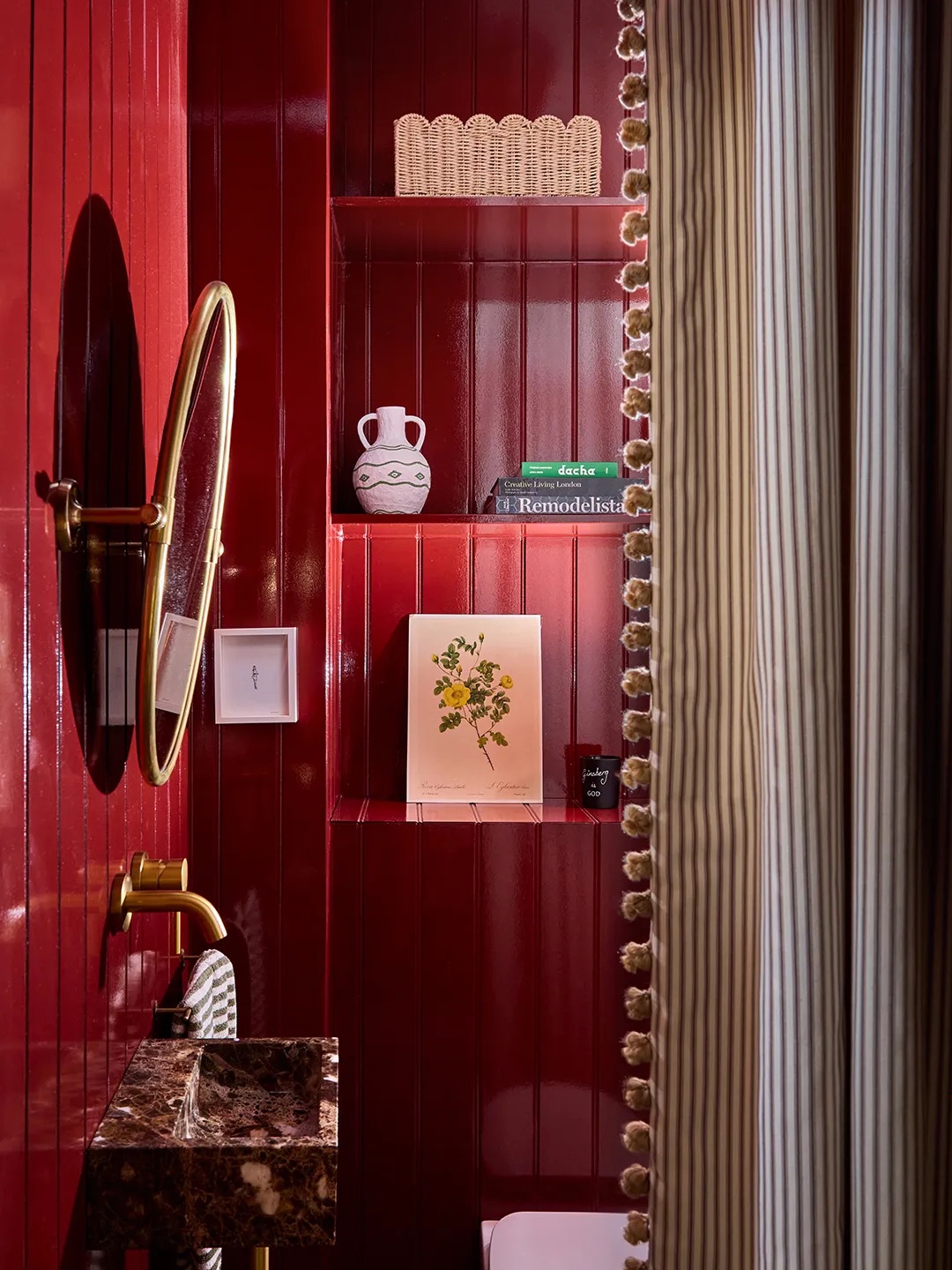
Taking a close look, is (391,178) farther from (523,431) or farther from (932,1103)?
(932,1103)

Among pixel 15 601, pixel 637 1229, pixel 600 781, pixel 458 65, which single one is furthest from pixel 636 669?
pixel 458 65

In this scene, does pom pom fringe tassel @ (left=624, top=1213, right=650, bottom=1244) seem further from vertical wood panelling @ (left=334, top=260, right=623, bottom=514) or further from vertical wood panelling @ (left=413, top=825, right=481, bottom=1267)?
vertical wood panelling @ (left=334, top=260, right=623, bottom=514)

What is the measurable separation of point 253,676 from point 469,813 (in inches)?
20.7

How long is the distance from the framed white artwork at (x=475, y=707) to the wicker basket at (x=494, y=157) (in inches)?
34.1

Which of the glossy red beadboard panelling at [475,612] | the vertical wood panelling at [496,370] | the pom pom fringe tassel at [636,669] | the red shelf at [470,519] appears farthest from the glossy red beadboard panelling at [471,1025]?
the pom pom fringe tassel at [636,669]

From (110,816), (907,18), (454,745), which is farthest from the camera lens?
(454,745)

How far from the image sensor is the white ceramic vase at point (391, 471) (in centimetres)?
208

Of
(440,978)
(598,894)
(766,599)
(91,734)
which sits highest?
(766,599)

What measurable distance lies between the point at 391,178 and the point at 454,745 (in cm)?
123

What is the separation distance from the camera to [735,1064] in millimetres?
658

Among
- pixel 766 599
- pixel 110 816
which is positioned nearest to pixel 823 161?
pixel 766 599

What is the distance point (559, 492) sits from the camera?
209cm

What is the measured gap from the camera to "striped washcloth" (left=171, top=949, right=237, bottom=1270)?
4.83ft

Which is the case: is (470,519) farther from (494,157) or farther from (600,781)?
(494,157)
